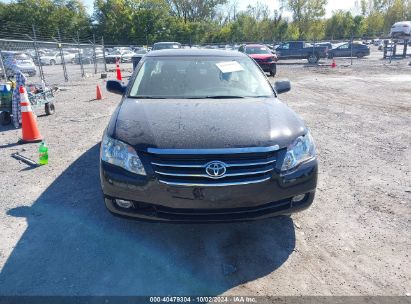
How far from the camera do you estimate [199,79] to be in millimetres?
4117

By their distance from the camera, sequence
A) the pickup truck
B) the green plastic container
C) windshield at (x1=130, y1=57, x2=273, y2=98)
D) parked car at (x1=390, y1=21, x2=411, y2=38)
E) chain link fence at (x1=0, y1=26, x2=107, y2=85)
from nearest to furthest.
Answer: windshield at (x1=130, y1=57, x2=273, y2=98) < the green plastic container < chain link fence at (x1=0, y1=26, x2=107, y2=85) < the pickup truck < parked car at (x1=390, y1=21, x2=411, y2=38)

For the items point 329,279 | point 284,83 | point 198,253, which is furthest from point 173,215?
point 284,83

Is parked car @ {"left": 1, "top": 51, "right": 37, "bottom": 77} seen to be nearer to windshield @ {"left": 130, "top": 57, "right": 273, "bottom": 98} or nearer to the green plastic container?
the green plastic container

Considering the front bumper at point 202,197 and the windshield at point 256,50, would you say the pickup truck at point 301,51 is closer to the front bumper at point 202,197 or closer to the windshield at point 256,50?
the windshield at point 256,50

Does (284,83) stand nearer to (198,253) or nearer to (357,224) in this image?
(357,224)

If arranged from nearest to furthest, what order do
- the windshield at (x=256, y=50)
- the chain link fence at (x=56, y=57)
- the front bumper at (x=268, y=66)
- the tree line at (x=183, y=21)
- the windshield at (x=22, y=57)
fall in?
1. the chain link fence at (x=56, y=57)
2. the windshield at (x=22, y=57)
3. the front bumper at (x=268, y=66)
4. the windshield at (x=256, y=50)
5. the tree line at (x=183, y=21)

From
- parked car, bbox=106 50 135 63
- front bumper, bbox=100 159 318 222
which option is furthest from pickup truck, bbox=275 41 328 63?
front bumper, bbox=100 159 318 222

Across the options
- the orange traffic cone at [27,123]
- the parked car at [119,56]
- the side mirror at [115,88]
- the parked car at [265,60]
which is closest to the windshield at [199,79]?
the side mirror at [115,88]

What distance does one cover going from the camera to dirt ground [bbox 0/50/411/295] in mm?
2578

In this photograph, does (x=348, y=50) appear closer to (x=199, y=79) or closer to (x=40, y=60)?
(x=40, y=60)

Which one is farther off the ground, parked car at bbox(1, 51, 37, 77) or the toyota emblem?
parked car at bbox(1, 51, 37, 77)

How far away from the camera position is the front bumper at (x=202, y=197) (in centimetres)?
262

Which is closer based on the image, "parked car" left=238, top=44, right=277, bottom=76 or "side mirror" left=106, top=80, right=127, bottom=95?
"side mirror" left=106, top=80, right=127, bottom=95

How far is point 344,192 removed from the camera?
13.4 ft
